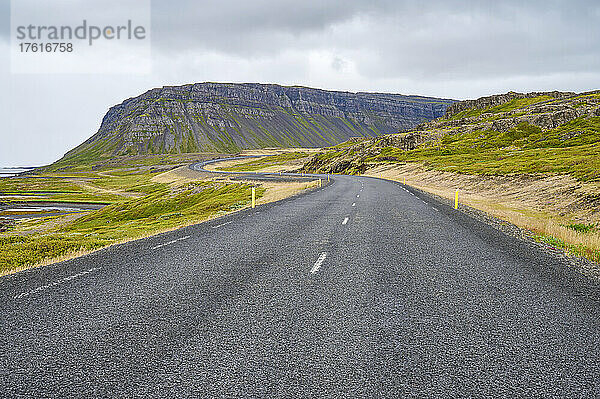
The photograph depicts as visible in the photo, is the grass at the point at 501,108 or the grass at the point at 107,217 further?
the grass at the point at 501,108

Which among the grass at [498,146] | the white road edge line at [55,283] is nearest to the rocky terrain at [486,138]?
the grass at [498,146]

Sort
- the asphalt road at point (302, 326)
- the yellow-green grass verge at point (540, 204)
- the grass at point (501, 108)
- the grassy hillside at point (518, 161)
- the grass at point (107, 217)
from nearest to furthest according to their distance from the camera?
the asphalt road at point (302, 326)
the yellow-green grass verge at point (540, 204)
the grass at point (107, 217)
the grassy hillside at point (518, 161)
the grass at point (501, 108)

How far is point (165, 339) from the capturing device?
5.69 metres

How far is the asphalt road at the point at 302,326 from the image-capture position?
4.60 m

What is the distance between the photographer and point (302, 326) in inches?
243

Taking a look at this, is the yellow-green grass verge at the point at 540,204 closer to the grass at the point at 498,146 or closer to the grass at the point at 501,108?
the grass at the point at 498,146

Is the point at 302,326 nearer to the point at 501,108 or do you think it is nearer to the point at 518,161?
the point at 518,161

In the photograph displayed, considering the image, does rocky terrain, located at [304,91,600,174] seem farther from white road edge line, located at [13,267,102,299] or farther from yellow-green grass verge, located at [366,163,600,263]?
white road edge line, located at [13,267,102,299]

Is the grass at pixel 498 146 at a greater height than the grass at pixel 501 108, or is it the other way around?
the grass at pixel 501 108

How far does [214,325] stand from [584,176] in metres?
37.1

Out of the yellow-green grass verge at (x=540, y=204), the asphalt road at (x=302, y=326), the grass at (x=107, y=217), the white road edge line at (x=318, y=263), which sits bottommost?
the grass at (x=107, y=217)

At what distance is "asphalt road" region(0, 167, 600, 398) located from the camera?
15.1 feet

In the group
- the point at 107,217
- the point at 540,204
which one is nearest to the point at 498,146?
the point at 540,204

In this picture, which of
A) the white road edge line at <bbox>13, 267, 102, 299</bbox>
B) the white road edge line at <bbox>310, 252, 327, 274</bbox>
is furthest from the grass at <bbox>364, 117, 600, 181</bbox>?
the white road edge line at <bbox>13, 267, 102, 299</bbox>
